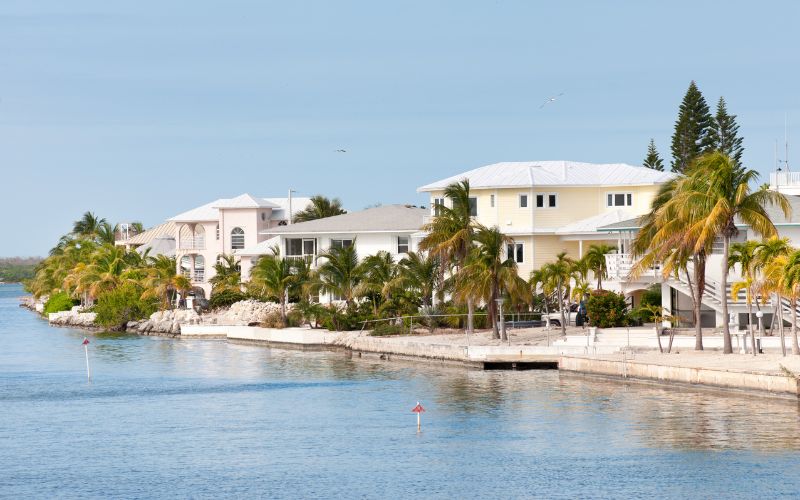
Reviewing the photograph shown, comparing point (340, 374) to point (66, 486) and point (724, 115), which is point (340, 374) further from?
point (724, 115)

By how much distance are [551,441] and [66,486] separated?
12378 millimetres

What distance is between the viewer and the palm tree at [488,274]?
5381cm

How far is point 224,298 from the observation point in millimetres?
80875

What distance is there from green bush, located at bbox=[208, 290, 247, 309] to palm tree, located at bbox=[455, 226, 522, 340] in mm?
28480

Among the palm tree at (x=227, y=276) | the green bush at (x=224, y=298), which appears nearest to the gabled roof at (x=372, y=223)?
the palm tree at (x=227, y=276)

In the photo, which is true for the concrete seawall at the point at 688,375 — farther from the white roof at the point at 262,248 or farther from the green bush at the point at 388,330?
the white roof at the point at 262,248

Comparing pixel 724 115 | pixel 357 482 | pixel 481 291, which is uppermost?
pixel 724 115

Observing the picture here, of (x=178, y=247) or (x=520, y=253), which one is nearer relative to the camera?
(x=520, y=253)

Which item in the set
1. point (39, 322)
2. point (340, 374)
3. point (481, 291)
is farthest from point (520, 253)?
point (39, 322)

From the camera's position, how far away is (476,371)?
49375 mm

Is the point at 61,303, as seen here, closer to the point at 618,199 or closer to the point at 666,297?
the point at 618,199

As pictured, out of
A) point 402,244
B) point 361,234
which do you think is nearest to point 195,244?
point 361,234

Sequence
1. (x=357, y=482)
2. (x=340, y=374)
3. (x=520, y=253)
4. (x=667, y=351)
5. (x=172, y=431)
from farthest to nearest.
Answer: (x=520, y=253) < (x=340, y=374) < (x=667, y=351) < (x=172, y=431) < (x=357, y=482)

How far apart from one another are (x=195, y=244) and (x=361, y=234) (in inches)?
882
